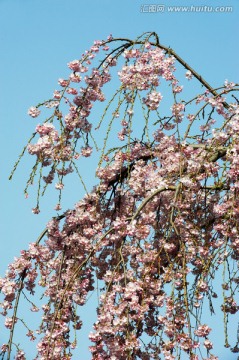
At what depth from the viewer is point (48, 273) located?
15.1 ft

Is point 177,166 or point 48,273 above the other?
point 177,166

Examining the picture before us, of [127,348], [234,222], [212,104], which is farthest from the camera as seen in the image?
[212,104]

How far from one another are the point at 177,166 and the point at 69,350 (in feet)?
4.13

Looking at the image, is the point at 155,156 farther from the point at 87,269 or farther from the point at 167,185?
the point at 87,269

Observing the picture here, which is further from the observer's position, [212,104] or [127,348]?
[212,104]

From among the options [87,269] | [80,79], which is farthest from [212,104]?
[87,269]

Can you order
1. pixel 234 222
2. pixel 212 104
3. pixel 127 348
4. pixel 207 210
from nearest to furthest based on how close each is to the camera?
pixel 127 348 → pixel 234 222 → pixel 207 210 → pixel 212 104

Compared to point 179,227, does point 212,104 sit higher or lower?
higher

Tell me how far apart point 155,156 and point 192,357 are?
57.8 inches

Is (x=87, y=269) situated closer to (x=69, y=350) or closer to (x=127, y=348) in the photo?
(x=69, y=350)

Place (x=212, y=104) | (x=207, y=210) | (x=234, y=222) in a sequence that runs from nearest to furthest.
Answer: (x=234, y=222) < (x=207, y=210) < (x=212, y=104)

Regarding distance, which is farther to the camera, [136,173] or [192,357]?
[136,173]

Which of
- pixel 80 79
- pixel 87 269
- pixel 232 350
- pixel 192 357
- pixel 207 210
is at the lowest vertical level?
pixel 192 357

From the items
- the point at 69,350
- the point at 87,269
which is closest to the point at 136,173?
the point at 87,269
